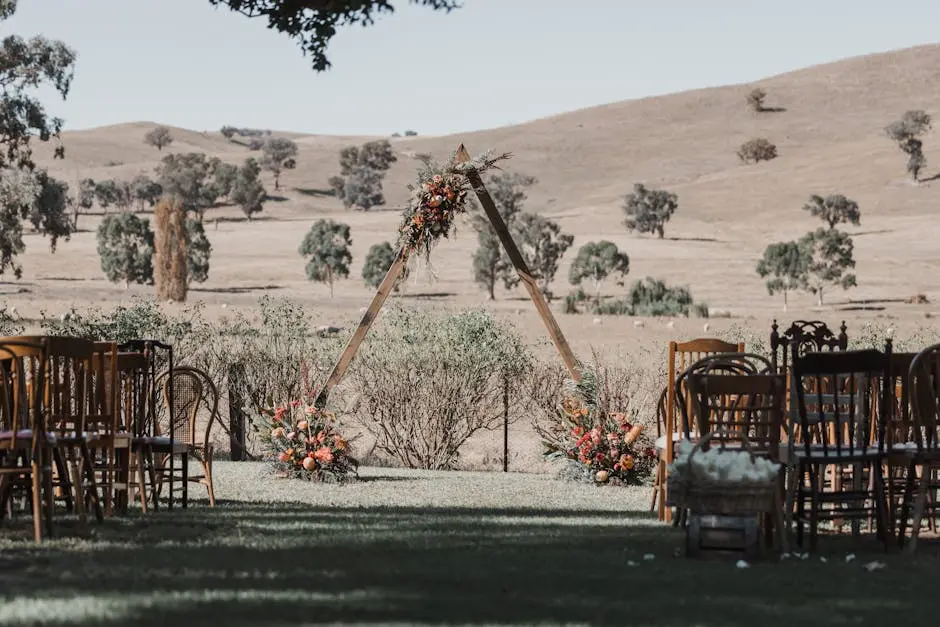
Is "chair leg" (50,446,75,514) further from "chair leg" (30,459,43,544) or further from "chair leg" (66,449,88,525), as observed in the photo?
"chair leg" (30,459,43,544)

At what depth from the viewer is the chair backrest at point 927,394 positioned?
734 cm

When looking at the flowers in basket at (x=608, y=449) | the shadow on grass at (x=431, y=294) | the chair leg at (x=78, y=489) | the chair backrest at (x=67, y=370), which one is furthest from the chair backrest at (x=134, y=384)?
the shadow on grass at (x=431, y=294)

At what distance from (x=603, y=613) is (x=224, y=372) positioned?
10.4 meters

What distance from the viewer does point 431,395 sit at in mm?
14469

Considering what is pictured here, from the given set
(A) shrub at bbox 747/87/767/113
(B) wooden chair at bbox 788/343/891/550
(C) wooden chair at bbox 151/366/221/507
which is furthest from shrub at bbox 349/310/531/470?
(A) shrub at bbox 747/87/767/113

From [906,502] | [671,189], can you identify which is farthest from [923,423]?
[671,189]

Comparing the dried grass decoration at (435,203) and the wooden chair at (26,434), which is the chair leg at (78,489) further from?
the dried grass decoration at (435,203)

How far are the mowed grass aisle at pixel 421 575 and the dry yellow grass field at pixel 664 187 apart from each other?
4.37m

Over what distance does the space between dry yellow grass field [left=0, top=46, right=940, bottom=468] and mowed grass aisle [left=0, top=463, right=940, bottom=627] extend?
172 inches

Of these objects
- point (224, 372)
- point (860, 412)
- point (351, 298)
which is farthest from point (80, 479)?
point (351, 298)

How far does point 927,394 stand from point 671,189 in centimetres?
8111

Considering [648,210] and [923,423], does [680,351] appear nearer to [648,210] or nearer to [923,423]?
[923,423]

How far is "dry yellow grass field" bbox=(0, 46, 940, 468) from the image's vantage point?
49.2m

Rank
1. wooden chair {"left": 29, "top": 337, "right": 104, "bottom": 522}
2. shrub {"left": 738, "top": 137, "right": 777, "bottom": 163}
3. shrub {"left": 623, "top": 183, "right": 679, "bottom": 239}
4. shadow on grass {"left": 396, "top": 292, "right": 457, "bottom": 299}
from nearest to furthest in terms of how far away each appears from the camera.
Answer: wooden chair {"left": 29, "top": 337, "right": 104, "bottom": 522}
shadow on grass {"left": 396, "top": 292, "right": 457, "bottom": 299}
shrub {"left": 623, "top": 183, "right": 679, "bottom": 239}
shrub {"left": 738, "top": 137, "right": 777, "bottom": 163}
